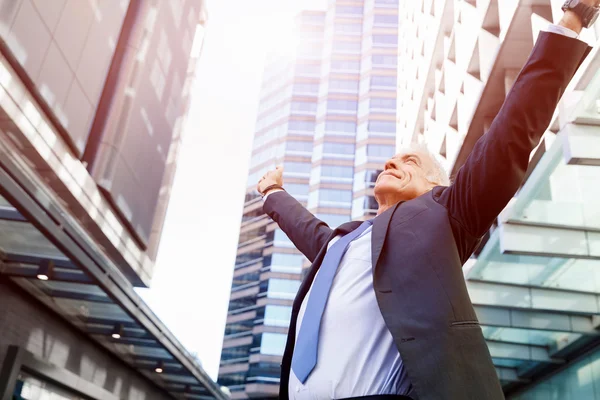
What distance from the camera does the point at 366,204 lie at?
60.8 m

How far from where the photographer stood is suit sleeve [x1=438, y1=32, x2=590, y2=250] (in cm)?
185

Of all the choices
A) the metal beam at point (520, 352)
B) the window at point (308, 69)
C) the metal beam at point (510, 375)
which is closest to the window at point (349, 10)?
the window at point (308, 69)

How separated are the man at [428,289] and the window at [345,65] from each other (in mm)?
70549

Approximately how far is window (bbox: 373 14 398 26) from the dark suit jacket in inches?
2884

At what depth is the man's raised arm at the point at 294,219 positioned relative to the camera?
273 cm

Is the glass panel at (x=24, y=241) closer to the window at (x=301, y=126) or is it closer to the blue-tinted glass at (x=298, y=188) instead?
the blue-tinted glass at (x=298, y=188)

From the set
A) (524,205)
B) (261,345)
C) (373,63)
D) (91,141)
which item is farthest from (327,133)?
(524,205)

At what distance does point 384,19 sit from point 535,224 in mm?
67312

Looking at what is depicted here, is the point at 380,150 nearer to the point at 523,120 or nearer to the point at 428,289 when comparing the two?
the point at 523,120

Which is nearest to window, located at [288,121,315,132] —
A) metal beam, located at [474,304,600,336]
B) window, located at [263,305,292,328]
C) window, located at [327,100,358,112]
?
window, located at [327,100,358,112]

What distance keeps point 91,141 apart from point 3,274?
7.86 meters

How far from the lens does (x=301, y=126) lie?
69562 millimetres

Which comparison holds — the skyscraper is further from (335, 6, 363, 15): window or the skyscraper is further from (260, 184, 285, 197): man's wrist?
(260, 184, 285, 197): man's wrist

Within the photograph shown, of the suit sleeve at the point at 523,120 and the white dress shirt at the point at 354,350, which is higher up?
the suit sleeve at the point at 523,120
